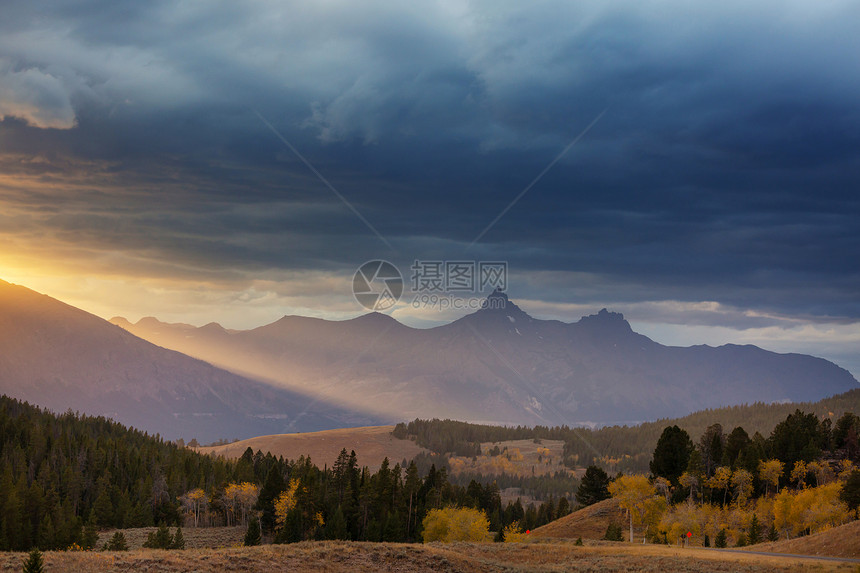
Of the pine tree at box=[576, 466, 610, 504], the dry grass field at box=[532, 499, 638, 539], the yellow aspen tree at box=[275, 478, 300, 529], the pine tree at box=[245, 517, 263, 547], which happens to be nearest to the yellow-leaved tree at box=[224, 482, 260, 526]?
the yellow aspen tree at box=[275, 478, 300, 529]

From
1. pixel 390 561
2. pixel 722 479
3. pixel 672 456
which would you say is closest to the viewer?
pixel 390 561

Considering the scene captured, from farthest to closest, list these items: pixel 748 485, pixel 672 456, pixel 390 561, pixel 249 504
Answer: pixel 249 504
pixel 672 456
pixel 748 485
pixel 390 561

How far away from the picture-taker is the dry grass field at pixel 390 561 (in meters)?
60.2

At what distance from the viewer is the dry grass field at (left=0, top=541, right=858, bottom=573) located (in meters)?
60.2

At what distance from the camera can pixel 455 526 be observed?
408ft

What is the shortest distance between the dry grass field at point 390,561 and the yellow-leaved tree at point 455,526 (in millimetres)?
43679

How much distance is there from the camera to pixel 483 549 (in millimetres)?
84562

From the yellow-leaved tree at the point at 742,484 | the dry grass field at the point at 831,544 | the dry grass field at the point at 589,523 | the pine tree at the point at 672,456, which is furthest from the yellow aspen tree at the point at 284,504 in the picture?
the dry grass field at the point at 831,544

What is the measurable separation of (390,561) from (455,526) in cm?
5894

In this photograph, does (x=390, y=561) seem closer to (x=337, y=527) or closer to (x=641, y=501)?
(x=337, y=527)

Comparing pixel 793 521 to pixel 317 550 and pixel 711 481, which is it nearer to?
pixel 711 481

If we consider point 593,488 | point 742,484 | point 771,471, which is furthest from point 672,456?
point 593,488

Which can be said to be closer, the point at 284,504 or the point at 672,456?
the point at 284,504

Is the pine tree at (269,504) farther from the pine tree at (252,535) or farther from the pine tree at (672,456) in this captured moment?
the pine tree at (672,456)
